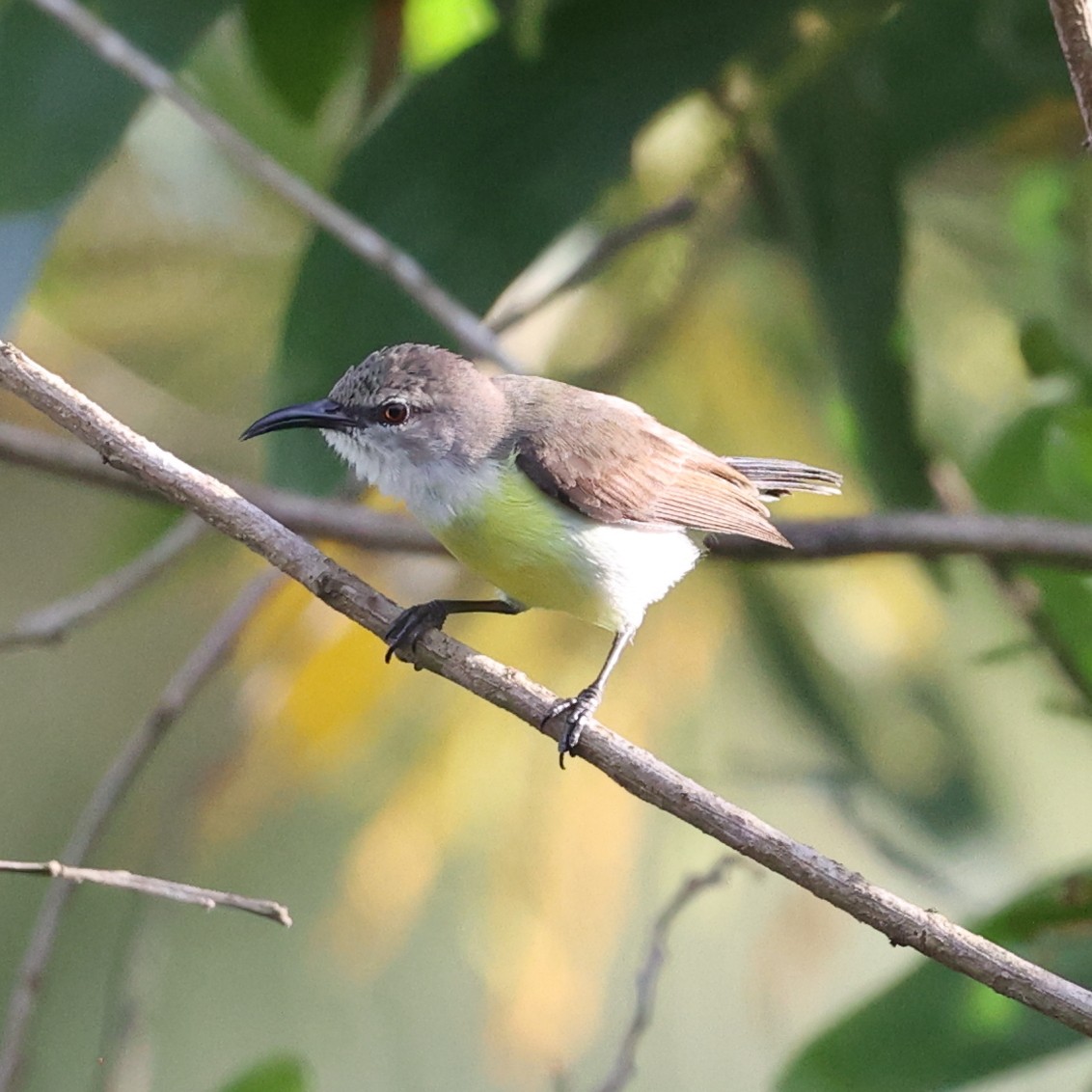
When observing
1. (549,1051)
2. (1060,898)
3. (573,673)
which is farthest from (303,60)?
(549,1051)

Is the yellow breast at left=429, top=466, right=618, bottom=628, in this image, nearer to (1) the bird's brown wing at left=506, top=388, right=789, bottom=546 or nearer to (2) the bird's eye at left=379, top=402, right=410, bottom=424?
(1) the bird's brown wing at left=506, top=388, right=789, bottom=546

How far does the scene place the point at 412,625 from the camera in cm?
125

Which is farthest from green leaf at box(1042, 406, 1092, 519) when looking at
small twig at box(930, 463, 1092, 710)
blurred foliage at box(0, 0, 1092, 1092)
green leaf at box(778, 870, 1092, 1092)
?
green leaf at box(778, 870, 1092, 1092)

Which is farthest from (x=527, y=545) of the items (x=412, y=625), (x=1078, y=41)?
(x=1078, y=41)

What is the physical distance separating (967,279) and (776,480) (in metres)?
0.98

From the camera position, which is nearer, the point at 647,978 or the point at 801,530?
the point at 647,978

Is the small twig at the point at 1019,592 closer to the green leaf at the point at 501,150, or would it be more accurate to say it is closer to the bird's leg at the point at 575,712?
the bird's leg at the point at 575,712

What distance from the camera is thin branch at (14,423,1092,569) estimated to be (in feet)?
5.10

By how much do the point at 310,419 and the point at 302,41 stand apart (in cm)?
70

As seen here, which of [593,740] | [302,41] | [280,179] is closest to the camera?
[593,740]

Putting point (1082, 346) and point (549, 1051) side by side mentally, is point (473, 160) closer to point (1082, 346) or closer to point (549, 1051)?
point (1082, 346)

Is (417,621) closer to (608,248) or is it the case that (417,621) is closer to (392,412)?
(392,412)

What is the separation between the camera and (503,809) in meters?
2.39

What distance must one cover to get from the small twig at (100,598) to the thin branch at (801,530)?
117mm
